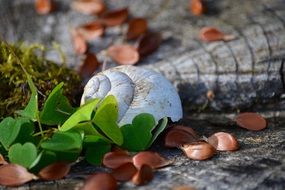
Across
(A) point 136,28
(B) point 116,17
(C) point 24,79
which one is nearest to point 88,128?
(C) point 24,79

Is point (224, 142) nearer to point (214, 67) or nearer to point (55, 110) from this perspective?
point (55, 110)

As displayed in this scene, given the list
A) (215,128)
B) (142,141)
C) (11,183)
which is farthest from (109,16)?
(11,183)

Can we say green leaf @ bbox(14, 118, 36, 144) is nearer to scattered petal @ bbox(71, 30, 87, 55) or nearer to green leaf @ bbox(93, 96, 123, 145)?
green leaf @ bbox(93, 96, 123, 145)

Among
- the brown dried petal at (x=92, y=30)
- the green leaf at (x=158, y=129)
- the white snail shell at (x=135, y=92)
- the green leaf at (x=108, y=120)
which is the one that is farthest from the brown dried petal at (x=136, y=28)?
the green leaf at (x=108, y=120)

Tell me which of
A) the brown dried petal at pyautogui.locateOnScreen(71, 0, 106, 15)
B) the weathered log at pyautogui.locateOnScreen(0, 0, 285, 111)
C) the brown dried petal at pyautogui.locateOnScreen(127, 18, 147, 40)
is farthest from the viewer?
the brown dried petal at pyautogui.locateOnScreen(71, 0, 106, 15)

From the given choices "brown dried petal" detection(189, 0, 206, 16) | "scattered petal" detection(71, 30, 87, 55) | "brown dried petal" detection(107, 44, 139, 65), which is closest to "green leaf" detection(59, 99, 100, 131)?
"brown dried petal" detection(107, 44, 139, 65)

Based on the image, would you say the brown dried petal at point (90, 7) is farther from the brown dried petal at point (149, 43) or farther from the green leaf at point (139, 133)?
the green leaf at point (139, 133)

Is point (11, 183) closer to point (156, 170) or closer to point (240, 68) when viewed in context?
point (156, 170)
